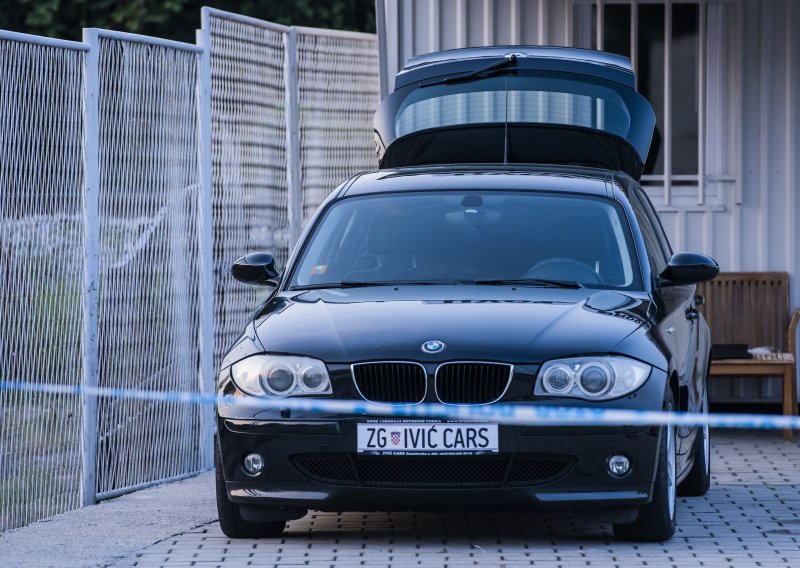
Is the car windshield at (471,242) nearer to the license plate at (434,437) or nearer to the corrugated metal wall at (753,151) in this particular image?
the license plate at (434,437)

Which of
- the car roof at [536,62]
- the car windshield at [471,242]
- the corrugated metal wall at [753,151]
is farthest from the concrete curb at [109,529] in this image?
the corrugated metal wall at [753,151]

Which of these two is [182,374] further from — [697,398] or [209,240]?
[697,398]

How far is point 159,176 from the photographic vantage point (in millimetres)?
10094

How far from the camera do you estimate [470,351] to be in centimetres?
700

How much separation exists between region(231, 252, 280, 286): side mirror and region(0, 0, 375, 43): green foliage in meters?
24.1

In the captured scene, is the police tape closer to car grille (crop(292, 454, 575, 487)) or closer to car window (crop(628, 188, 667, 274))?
car grille (crop(292, 454, 575, 487))

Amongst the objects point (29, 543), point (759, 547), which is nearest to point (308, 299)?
point (29, 543)

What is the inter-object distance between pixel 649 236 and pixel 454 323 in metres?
1.84

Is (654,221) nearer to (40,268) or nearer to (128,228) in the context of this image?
(128,228)

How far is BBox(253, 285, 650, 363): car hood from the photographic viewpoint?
278 inches

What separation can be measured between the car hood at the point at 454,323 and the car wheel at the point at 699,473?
147 centimetres

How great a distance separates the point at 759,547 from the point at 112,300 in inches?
153

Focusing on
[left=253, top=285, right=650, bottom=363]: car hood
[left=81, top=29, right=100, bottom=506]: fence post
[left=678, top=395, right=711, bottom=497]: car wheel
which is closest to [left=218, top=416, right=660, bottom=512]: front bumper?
[left=253, top=285, right=650, bottom=363]: car hood

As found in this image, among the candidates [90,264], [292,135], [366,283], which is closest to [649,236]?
[366,283]
